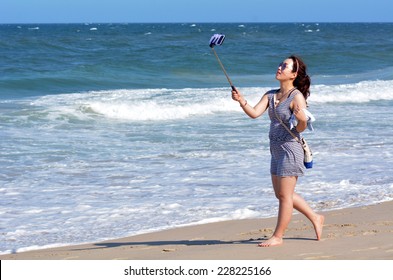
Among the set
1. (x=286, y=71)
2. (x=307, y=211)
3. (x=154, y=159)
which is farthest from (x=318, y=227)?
(x=154, y=159)

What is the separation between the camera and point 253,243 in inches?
250

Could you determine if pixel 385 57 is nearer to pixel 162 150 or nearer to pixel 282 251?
pixel 162 150

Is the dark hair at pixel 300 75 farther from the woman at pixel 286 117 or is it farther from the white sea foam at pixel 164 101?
the white sea foam at pixel 164 101

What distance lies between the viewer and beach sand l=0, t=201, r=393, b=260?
568cm

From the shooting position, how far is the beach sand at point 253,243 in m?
5.68

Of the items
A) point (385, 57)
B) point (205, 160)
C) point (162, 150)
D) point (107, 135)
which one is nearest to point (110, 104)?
point (107, 135)

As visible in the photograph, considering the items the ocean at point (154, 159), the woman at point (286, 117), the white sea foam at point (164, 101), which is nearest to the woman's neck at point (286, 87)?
the woman at point (286, 117)

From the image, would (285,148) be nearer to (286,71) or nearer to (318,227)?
(286,71)

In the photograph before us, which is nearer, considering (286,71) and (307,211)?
(286,71)

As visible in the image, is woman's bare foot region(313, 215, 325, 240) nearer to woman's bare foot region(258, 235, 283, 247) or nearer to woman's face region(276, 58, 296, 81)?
woman's bare foot region(258, 235, 283, 247)

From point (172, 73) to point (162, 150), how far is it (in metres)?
19.1

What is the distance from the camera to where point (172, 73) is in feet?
102

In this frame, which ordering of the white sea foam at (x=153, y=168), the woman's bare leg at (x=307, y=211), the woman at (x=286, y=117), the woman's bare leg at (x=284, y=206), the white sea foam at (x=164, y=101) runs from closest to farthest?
the woman at (x=286, y=117), the woman's bare leg at (x=284, y=206), the woman's bare leg at (x=307, y=211), the white sea foam at (x=153, y=168), the white sea foam at (x=164, y=101)

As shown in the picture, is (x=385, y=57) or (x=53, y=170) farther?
(x=385, y=57)
